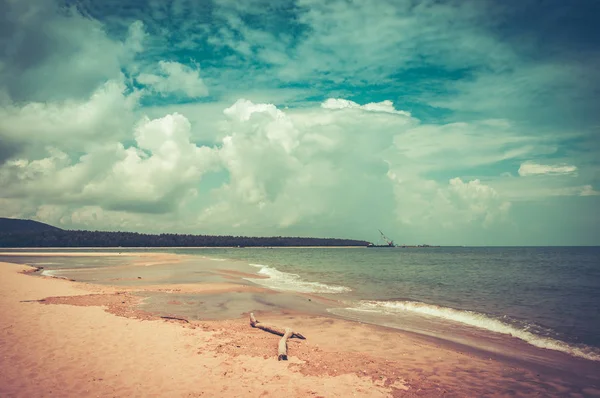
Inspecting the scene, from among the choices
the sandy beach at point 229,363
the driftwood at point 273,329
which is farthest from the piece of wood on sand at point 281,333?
the sandy beach at point 229,363

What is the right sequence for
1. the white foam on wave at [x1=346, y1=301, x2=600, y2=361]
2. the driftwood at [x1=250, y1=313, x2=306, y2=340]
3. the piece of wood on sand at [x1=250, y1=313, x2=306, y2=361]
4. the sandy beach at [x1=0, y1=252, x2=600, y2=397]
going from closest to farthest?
the sandy beach at [x1=0, y1=252, x2=600, y2=397], the piece of wood on sand at [x1=250, y1=313, x2=306, y2=361], the driftwood at [x1=250, y1=313, x2=306, y2=340], the white foam on wave at [x1=346, y1=301, x2=600, y2=361]

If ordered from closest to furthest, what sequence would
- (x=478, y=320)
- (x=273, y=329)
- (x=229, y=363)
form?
(x=229, y=363), (x=273, y=329), (x=478, y=320)

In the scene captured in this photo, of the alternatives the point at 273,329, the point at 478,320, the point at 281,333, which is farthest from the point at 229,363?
the point at 478,320

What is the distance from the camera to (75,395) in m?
7.71

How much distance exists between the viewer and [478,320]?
17922 millimetres

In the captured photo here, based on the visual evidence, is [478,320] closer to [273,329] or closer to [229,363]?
[273,329]

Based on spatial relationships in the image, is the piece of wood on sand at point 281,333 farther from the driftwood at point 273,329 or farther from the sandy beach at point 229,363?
the sandy beach at point 229,363

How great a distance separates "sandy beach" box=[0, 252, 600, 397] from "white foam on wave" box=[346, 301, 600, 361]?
141 inches

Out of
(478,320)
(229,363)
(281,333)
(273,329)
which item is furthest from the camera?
(478,320)

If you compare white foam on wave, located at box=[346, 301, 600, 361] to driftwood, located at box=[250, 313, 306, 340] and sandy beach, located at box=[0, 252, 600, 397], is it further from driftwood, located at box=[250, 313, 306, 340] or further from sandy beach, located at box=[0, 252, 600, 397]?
driftwood, located at box=[250, 313, 306, 340]

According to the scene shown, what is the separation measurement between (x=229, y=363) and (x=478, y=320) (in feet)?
47.3

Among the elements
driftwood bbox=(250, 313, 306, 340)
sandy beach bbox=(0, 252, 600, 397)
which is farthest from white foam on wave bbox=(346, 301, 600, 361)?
driftwood bbox=(250, 313, 306, 340)

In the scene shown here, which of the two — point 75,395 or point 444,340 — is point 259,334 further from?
point 444,340

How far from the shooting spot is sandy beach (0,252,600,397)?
27.1 feet
